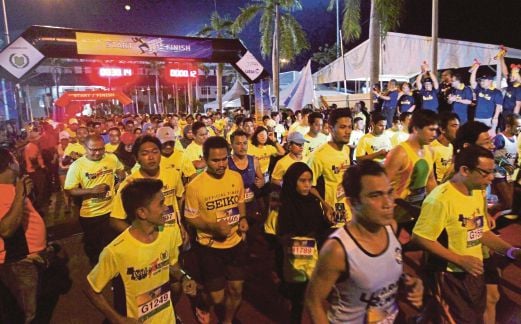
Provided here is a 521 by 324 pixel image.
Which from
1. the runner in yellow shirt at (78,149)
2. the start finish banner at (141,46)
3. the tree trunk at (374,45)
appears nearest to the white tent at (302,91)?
the start finish banner at (141,46)

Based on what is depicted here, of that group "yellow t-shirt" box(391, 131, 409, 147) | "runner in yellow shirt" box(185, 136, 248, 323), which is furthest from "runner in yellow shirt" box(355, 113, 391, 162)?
"runner in yellow shirt" box(185, 136, 248, 323)

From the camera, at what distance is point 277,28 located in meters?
25.7

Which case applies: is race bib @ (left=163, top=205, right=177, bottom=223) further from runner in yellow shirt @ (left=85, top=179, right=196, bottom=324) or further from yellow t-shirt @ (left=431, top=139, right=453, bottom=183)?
yellow t-shirt @ (left=431, top=139, right=453, bottom=183)

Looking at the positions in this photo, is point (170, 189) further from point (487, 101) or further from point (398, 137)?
point (487, 101)

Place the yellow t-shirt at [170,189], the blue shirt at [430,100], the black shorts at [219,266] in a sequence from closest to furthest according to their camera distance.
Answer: the black shorts at [219,266], the yellow t-shirt at [170,189], the blue shirt at [430,100]

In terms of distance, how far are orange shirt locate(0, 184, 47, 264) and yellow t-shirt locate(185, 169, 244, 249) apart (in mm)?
1419

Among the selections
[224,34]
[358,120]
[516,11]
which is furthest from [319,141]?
[224,34]

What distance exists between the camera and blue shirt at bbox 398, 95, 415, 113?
1189 centimetres

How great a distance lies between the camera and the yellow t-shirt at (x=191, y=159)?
7.23 meters

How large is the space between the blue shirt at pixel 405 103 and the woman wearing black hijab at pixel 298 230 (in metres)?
8.55

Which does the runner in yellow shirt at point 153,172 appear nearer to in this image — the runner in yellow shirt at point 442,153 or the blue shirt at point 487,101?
the runner in yellow shirt at point 442,153

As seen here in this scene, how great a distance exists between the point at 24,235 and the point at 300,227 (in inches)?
101

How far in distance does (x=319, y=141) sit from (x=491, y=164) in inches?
203

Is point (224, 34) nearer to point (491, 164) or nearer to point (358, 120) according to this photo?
point (358, 120)
